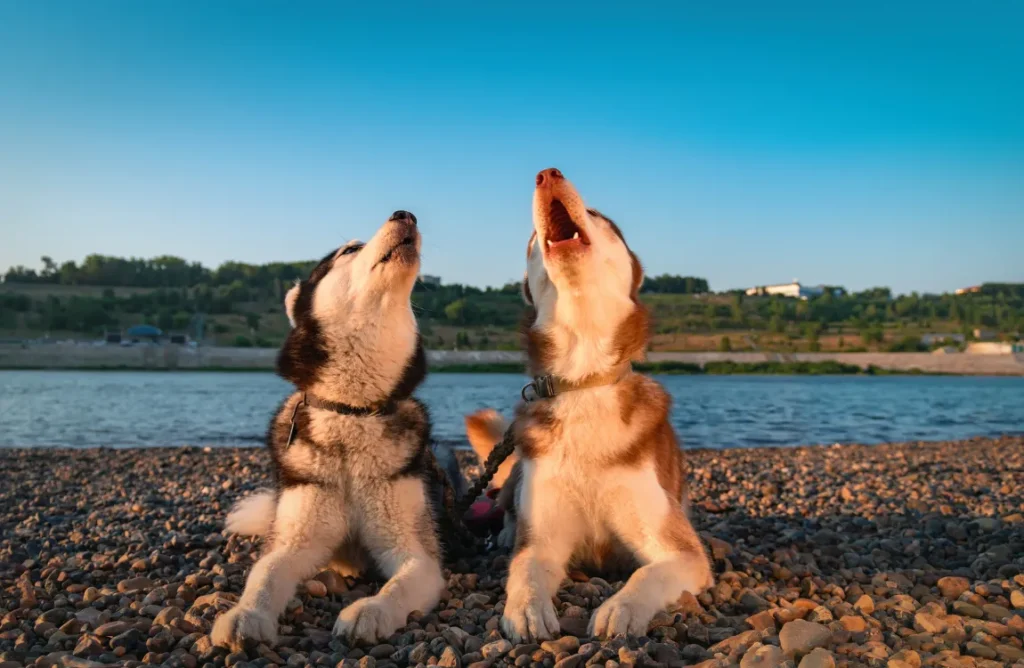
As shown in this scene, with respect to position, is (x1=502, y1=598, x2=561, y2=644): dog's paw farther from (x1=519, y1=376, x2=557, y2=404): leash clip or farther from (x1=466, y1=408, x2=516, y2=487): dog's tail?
(x1=466, y1=408, x2=516, y2=487): dog's tail

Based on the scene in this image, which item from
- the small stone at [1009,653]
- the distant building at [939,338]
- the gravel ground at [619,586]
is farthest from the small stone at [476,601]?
the distant building at [939,338]

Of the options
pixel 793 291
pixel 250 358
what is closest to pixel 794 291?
pixel 793 291

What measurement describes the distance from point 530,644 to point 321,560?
1.45 m

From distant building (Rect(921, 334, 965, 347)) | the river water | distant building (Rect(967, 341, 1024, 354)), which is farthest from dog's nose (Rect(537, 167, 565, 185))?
distant building (Rect(921, 334, 965, 347))

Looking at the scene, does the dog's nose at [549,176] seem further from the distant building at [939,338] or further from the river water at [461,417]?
the distant building at [939,338]

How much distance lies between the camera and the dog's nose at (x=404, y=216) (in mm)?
4332

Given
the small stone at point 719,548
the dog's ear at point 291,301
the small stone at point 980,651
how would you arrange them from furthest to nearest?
the small stone at point 719,548
the dog's ear at point 291,301
the small stone at point 980,651

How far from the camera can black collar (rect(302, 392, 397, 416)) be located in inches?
165

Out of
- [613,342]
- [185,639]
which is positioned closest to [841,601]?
[613,342]

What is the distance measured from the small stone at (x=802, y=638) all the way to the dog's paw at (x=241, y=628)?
228 cm

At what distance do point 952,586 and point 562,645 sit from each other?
263cm

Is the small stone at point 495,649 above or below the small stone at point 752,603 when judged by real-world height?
above

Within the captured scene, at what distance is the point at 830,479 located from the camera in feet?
31.7

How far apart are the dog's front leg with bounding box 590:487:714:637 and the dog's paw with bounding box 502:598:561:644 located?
253mm
